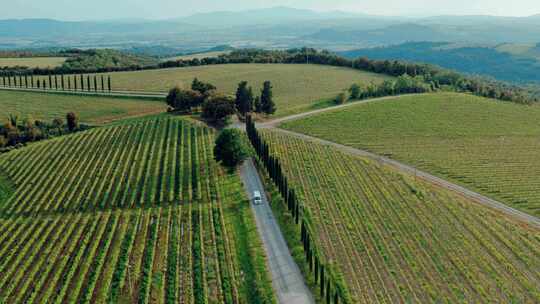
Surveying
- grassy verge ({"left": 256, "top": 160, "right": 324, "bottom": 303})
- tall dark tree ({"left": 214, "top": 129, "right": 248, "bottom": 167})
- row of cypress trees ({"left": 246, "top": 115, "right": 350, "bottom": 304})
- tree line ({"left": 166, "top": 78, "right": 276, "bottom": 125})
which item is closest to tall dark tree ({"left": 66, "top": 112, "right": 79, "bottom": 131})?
tree line ({"left": 166, "top": 78, "right": 276, "bottom": 125})

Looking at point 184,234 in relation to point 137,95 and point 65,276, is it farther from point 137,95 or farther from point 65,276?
point 137,95

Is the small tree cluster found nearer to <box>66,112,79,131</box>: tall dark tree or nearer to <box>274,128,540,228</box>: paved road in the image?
<box>274,128,540,228</box>: paved road

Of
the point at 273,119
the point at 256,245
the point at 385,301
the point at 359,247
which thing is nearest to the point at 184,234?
the point at 256,245

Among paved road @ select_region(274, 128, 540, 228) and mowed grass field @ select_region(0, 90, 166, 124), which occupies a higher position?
mowed grass field @ select_region(0, 90, 166, 124)

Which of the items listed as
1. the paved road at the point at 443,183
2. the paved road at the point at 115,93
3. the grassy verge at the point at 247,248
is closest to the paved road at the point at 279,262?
the grassy verge at the point at 247,248

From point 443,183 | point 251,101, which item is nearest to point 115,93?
point 251,101
